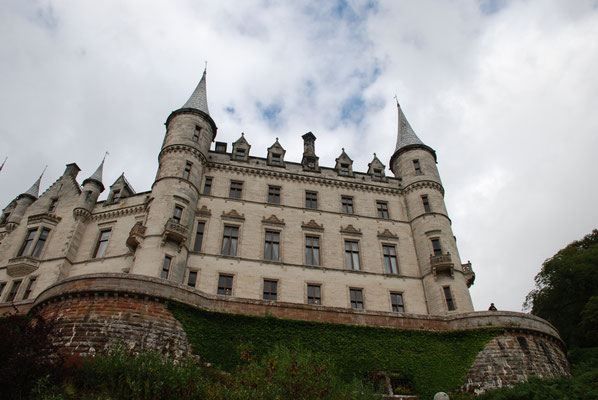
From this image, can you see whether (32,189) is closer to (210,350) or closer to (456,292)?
(210,350)

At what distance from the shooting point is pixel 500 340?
76.9 feet

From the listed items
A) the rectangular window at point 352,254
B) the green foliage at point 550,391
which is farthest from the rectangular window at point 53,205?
the green foliage at point 550,391

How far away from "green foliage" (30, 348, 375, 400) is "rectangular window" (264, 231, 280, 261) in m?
14.4

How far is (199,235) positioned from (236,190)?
528 cm

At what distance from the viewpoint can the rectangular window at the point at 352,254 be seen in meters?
32.1

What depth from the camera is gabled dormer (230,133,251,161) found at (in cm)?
3634

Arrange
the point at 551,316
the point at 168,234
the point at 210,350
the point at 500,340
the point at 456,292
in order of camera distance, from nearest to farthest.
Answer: the point at 210,350
the point at 500,340
the point at 168,234
the point at 456,292
the point at 551,316

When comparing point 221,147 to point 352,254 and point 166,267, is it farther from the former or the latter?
point 352,254

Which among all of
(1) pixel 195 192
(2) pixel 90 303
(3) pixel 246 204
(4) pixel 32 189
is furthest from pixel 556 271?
(4) pixel 32 189

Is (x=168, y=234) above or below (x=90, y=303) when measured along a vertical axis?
above

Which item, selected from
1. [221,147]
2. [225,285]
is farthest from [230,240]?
[221,147]

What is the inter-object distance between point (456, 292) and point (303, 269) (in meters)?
10.5

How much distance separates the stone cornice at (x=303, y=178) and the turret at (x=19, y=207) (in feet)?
53.9

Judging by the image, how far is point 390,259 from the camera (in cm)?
3309
